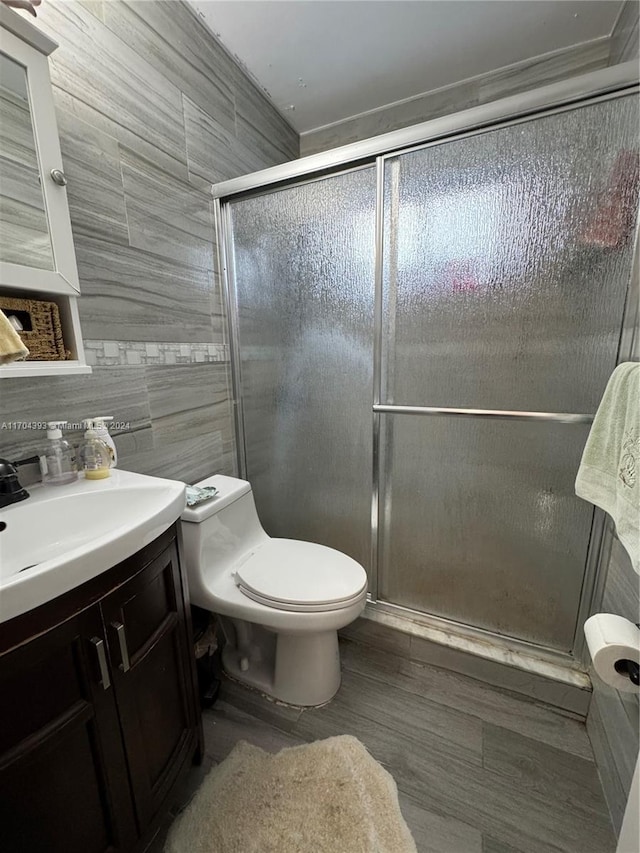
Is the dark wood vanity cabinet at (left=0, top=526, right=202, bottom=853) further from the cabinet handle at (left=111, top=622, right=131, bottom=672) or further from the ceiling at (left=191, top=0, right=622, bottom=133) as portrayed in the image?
the ceiling at (left=191, top=0, right=622, bottom=133)

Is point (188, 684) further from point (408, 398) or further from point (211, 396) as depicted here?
point (408, 398)

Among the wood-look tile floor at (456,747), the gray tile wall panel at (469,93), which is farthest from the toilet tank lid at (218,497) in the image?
the gray tile wall panel at (469,93)

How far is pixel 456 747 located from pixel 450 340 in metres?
1.36

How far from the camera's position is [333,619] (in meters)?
1.11

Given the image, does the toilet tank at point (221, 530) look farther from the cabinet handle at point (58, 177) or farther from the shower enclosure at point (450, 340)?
the cabinet handle at point (58, 177)

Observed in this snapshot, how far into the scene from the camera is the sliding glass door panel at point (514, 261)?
1044 mm

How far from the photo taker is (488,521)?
133cm

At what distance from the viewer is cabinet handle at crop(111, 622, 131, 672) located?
0.68 m

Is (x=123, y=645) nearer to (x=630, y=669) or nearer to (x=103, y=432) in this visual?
(x=103, y=432)

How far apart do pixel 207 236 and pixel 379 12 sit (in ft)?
3.28

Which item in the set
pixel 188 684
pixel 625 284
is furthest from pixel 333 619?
pixel 625 284

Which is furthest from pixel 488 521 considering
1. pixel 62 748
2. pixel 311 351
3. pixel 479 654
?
pixel 62 748

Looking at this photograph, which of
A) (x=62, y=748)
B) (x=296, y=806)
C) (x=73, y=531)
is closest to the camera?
(x=62, y=748)

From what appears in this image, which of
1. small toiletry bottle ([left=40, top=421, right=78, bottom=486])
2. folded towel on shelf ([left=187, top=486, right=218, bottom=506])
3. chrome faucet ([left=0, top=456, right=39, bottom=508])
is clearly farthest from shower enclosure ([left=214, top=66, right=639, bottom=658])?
chrome faucet ([left=0, top=456, right=39, bottom=508])
